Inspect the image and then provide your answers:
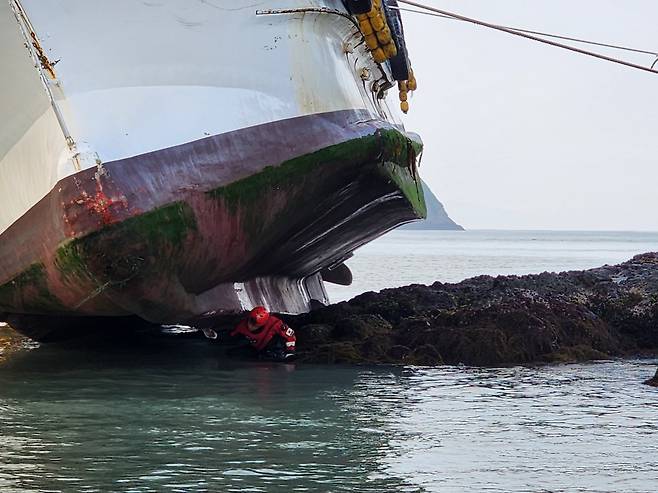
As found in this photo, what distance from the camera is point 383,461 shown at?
14.9 ft

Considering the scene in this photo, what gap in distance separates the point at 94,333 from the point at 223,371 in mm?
2601

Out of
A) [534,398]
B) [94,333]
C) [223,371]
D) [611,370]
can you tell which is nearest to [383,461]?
[534,398]

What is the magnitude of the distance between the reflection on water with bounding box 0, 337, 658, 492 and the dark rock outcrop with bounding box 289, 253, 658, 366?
1.32ft

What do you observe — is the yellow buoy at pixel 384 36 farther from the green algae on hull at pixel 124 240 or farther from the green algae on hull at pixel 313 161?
the green algae on hull at pixel 124 240

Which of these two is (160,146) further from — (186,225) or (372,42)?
(372,42)

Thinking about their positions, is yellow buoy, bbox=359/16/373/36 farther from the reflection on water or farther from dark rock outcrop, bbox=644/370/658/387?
dark rock outcrop, bbox=644/370/658/387

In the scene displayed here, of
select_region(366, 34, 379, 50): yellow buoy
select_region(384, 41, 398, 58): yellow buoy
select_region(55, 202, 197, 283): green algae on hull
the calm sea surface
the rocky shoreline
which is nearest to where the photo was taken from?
the calm sea surface

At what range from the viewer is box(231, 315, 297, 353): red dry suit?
8.41 metres

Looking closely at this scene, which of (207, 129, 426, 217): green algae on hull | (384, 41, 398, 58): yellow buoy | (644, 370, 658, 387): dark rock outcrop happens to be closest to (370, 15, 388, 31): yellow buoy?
(384, 41, 398, 58): yellow buoy

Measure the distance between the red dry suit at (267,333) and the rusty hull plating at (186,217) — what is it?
0.21 m

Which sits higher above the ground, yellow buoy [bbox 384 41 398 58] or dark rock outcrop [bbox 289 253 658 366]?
yellow buoy [bbox 384 41 398 58]

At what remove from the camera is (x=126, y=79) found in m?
6.96

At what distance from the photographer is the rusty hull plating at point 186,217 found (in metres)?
6.68

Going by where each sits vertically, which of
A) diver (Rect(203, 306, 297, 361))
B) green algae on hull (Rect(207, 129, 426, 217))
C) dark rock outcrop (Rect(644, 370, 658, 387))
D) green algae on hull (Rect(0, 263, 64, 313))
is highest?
green algae on hull (Rect(207, 129, 426, 217))
